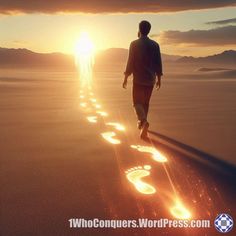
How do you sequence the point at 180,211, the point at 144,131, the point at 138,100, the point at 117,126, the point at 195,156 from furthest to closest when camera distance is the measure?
1. the point at 117,126
2. the point at 138,100
3. the point at 144,131
4. the point at 195,156
5. the point at 180,211

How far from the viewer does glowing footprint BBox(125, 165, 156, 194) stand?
5.82 metres

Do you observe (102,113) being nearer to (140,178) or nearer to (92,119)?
(92,119)

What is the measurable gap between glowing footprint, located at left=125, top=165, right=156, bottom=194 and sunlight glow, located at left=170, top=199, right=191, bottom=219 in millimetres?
570

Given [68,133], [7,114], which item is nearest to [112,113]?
[7,114]

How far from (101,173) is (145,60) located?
3.26 meters

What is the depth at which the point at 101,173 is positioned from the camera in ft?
21.7

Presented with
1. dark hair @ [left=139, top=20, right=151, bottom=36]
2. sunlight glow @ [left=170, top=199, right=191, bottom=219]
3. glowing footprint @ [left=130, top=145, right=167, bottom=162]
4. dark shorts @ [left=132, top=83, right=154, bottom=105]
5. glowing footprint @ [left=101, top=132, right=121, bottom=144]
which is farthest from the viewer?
dark shorts @ [left=132, top=83, right=154, bottom=105]

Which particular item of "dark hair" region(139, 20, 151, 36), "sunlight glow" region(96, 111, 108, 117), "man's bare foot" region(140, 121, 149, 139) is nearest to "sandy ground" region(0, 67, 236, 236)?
"man's bare foot" region(140, 121, 149, 139)

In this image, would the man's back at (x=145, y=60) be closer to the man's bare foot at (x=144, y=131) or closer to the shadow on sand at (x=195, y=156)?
the man's bare foot at (x=144, y=131)

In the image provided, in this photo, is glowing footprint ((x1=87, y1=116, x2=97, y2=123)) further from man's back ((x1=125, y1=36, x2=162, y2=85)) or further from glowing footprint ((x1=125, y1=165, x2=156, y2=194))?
glowing footprint ((x1=125, y1=165, x2=156, y2=194))

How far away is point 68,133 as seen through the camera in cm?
971

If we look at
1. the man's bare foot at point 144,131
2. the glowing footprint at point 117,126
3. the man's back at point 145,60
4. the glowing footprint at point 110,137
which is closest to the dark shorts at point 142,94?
the man's back at point 145,60

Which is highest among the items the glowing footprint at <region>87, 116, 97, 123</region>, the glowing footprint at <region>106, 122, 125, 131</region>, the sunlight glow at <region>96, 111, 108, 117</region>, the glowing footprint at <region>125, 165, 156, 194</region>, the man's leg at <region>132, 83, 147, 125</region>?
the man's leg at <region>132, 83, 147, 125</region>

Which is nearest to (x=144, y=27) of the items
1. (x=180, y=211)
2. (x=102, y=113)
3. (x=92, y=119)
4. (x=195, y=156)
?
(x=195, y=156)
